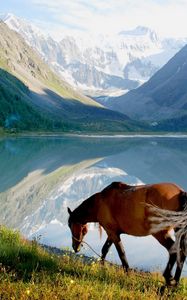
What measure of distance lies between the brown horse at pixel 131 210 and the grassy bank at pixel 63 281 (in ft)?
2.27

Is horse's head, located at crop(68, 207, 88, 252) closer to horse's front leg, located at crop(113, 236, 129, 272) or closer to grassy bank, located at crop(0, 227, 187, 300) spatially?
grassy bank, located at crop(0, 227, 187, 300)

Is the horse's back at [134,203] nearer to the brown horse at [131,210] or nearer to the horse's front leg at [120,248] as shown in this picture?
the brown horse at [131,210]

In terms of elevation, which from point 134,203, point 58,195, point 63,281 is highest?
point 134,203

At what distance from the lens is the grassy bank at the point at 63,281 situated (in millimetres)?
8820

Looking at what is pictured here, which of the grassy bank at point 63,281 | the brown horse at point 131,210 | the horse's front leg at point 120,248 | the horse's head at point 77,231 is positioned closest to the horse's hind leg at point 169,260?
the brown horse at point 131,210

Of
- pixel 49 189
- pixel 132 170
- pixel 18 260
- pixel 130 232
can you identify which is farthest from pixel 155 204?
pixel 132 170

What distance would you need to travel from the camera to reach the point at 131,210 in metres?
11.7

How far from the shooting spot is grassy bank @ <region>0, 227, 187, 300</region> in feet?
28.9

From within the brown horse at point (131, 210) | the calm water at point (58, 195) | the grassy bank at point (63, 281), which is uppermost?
the brown horse at point (131, 210)

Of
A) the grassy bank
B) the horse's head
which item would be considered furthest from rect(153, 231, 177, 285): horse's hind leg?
the horse's head

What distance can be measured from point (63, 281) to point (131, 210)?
8.57 ft

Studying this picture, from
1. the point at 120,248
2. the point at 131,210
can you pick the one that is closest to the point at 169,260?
the point at 131,210

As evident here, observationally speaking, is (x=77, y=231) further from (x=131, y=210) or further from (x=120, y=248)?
(x=131, y=210)

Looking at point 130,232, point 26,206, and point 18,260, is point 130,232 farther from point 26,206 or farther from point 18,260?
point 26,206
